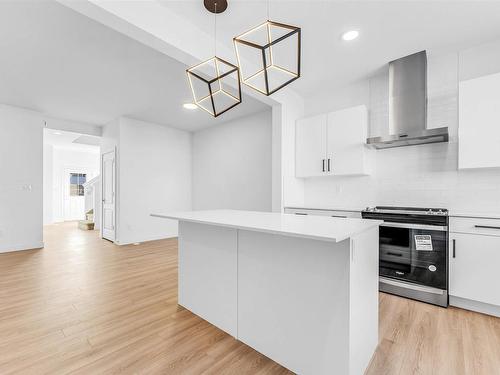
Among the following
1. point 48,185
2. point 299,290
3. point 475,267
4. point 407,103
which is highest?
point 407,103

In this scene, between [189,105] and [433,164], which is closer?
[433,164]

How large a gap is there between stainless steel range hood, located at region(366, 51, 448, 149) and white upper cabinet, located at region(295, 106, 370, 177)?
10.1 inches

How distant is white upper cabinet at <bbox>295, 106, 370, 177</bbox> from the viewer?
3.21m

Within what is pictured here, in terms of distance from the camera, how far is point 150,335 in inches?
75.7

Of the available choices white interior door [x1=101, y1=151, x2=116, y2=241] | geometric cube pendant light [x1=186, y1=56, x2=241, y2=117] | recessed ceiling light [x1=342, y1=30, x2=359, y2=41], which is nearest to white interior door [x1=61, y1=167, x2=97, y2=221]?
white interior door [x1=101, y1=151, x2=116, y2=241]

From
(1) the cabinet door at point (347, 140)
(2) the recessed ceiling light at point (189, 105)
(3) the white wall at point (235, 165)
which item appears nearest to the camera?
(1) the cabinet door at point (347, 140)

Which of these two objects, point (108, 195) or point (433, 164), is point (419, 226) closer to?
point (433, 164)

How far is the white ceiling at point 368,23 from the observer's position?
6.90ft

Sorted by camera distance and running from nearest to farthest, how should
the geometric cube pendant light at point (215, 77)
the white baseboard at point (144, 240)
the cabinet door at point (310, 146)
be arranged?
the geometric cube pendant light at point (215, 77) → the cabinet door at point (310, 146) → the white baseboard at point (144, 240)

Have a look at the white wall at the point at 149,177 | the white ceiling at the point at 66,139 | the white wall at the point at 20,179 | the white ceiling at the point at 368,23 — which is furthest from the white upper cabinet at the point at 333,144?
the white ceiling at the point at 66,139

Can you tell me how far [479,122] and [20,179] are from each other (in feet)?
23.1

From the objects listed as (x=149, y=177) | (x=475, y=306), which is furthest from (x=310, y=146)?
(x=149, y=177)

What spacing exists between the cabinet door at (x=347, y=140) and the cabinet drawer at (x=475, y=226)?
1112 mm

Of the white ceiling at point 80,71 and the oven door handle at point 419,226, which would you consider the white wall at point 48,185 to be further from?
the oven door handle at point 419,226
